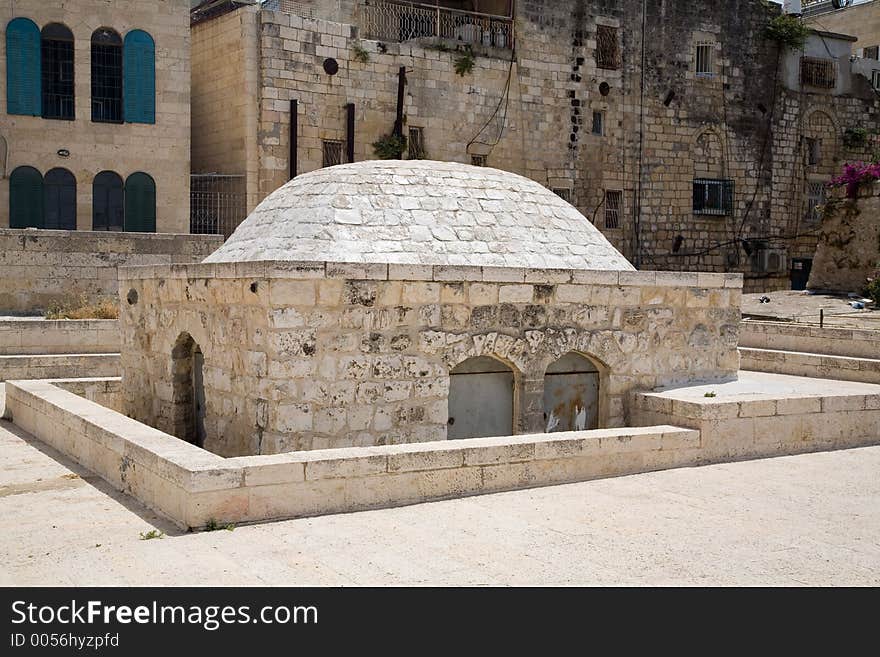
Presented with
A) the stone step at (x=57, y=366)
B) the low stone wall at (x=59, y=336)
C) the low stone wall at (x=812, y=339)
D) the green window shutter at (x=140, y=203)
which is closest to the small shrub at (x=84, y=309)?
the low stone wall at (x=59, y=336)

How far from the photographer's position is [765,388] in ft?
33.1

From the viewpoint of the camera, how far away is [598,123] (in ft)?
83.5

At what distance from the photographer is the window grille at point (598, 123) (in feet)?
83.3

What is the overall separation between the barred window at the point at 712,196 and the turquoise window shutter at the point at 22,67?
16970mm

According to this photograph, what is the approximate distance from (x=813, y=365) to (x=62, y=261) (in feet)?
40.4

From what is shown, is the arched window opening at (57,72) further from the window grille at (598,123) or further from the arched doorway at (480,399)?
the arched doorway at (480,399)

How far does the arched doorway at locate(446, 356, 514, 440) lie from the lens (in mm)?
8852

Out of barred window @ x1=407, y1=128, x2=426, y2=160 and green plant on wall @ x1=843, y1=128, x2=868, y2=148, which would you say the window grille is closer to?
barred window @ x1=407, y1=128, x2=426, y2=160

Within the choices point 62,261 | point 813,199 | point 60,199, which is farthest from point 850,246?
point 60,199

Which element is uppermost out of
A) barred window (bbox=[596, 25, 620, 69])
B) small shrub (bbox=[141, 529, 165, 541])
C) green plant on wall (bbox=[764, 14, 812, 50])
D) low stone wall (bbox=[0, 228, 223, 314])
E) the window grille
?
green plant on wall (bbox=[764, 14, 812, 50])

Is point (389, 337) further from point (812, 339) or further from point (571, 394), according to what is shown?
point (812, 339)

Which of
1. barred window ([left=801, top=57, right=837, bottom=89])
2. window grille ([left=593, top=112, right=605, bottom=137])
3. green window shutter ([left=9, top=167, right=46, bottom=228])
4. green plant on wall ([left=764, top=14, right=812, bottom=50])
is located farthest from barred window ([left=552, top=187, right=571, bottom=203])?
green window shutter ([left=9, top=167, right=46, bottom=228])

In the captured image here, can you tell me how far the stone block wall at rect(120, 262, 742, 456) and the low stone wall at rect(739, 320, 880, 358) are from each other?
451cm
